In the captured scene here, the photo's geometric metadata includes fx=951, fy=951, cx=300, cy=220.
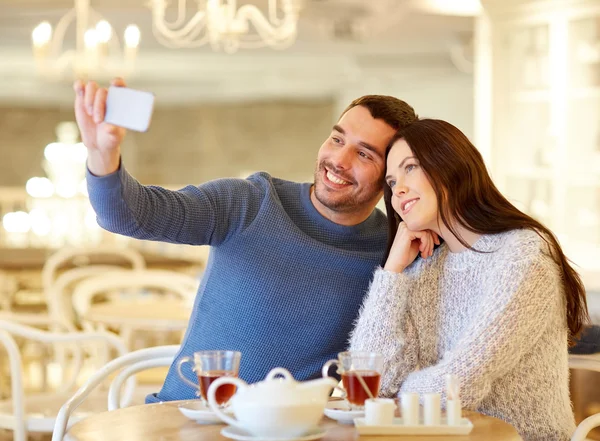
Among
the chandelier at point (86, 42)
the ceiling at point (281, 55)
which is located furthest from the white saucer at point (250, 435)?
the ceiling at point (281, 55)

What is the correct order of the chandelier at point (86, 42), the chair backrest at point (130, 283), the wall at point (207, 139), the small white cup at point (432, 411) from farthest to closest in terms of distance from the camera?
the wall at point (207, 139) < the chandelier at point (86, 42) < the chair backrest at point (130, 283) < the small white cup at point (432, 411)

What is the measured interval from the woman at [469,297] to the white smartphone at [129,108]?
607 mm

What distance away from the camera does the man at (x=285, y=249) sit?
1.90 m

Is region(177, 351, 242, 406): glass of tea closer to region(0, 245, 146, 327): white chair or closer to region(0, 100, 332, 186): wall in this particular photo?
region(0, 245, 146, 327): white chair

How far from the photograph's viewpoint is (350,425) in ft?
4.73

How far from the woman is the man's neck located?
Answer: 22cm

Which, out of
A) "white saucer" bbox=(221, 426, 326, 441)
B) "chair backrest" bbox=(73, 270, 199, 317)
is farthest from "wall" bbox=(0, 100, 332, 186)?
"white saucer" bbox=(221, 426, 326, 441)

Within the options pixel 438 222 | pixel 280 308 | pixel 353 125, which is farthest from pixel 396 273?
pixel 353 125

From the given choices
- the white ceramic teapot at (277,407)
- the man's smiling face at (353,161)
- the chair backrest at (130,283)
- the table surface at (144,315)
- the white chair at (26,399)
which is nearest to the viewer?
the white ceramic teapot at (277,407)

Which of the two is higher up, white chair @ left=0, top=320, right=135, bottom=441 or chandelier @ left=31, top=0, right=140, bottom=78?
chandelier @ left=31, top=0, right=140, bottom=78

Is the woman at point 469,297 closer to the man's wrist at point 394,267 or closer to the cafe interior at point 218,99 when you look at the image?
the man's wrist at point 394,267

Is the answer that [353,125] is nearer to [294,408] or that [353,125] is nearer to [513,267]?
[513,267]

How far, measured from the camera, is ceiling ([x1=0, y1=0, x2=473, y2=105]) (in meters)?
5.68

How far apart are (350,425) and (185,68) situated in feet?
27.7
